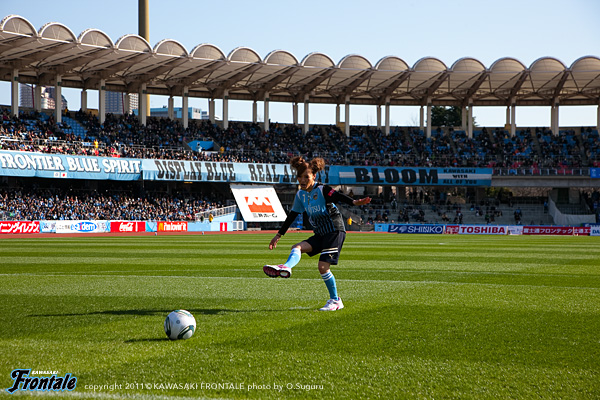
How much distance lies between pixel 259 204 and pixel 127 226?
1406cm

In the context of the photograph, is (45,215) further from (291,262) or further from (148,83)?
(291,262)

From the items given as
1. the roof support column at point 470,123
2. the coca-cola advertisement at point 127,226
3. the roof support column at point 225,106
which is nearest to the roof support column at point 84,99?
the roof support column at point 225,106

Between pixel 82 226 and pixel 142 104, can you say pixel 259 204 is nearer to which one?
pixel 142 104

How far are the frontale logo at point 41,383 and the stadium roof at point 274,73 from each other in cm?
4303

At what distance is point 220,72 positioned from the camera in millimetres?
54188

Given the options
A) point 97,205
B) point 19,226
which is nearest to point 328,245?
point 19,226

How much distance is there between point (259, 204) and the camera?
5384 cm

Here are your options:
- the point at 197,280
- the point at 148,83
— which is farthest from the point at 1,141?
the point at 197,280

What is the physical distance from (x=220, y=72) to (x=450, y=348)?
167 feet

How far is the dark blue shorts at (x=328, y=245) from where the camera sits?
8.05 m

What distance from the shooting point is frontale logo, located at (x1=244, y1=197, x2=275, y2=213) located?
5322cm

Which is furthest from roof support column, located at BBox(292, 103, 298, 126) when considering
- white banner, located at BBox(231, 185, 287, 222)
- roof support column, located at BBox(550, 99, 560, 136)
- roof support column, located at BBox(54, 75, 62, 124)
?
roof support column, located at BBox(550, 99, 560, 136)

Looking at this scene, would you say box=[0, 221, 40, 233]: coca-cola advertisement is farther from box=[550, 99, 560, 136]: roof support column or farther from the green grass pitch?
box=[550, 99, 560, 136]: roof support column

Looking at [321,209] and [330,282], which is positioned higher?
[321,209]
